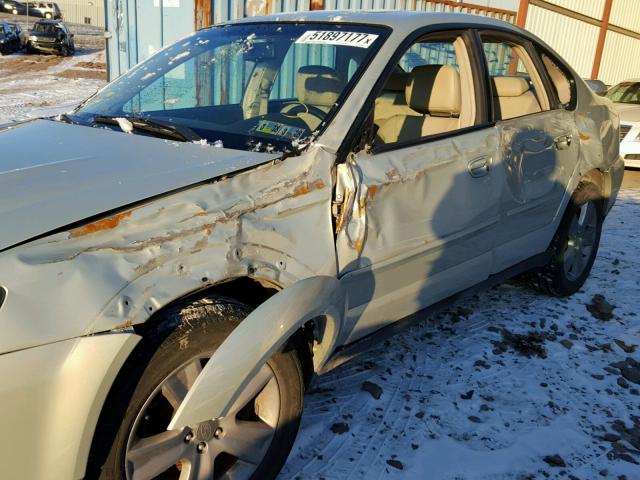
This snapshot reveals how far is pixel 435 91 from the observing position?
3.04 m

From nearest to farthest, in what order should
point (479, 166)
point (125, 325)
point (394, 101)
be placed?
point (125, 325)
point (479, 166)
point (394, 101)

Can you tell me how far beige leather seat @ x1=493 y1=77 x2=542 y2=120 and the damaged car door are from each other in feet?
1.20

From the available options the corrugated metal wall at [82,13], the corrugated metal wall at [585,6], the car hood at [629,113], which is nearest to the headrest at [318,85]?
the car hood at [629,113]

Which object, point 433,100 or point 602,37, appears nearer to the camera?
point 433,100

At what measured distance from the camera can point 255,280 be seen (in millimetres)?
2129

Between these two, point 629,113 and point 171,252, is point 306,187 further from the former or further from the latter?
point 629,113

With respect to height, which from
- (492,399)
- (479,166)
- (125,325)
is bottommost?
(492,399)

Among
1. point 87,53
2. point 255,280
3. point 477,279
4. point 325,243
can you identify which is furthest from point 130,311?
point 87,53

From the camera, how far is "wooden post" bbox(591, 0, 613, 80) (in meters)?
18.2

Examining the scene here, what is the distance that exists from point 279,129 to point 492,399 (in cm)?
171

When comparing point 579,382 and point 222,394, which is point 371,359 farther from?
point 222,394

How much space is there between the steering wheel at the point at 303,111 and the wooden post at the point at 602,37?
1839 cm

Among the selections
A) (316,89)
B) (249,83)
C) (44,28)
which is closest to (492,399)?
(316,89)

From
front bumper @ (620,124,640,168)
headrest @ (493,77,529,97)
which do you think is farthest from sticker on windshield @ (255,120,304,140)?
front bumper @ (620,124,640,168)
